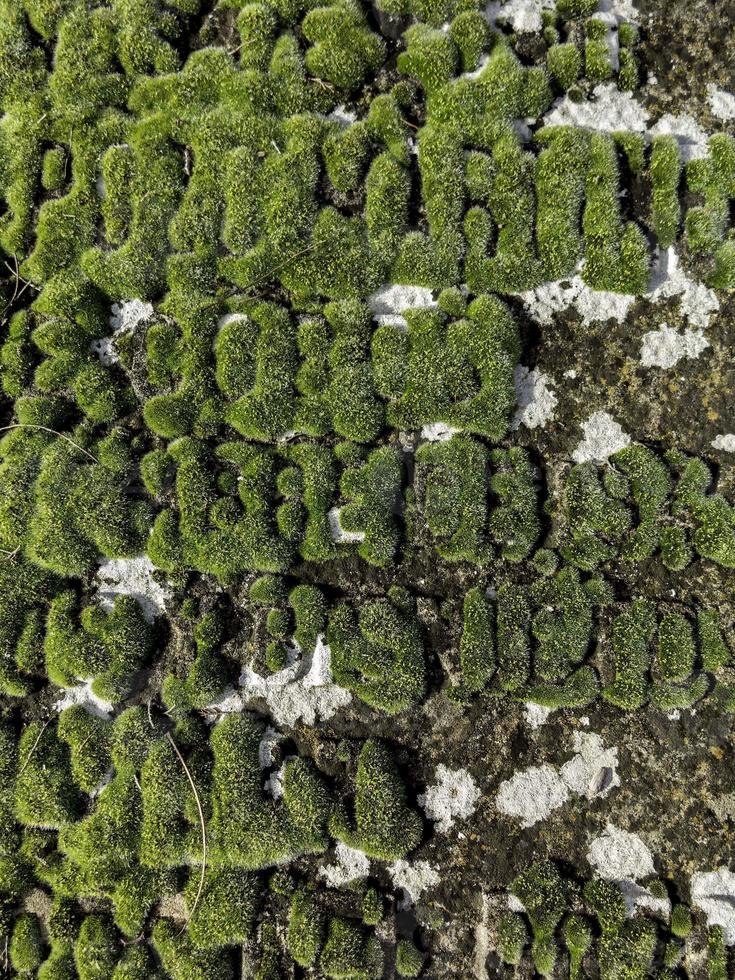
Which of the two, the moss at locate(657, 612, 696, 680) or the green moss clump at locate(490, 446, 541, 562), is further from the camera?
the green moss clump at locate(490, 446, 541, 562)

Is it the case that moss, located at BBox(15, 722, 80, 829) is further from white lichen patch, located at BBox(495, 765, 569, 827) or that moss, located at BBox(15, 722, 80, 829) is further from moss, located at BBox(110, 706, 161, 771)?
white lichen patch, located at BBox(495, 765, 569, 827)

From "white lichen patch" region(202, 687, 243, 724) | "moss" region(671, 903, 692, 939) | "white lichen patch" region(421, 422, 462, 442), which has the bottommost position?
"moss" region(671, 903, 692, 939)

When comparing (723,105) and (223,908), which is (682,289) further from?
(223,908)

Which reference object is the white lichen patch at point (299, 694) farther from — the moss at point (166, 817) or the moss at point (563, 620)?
the moss at point (563, 620)

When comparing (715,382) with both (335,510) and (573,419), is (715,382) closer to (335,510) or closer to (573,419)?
(573,419)

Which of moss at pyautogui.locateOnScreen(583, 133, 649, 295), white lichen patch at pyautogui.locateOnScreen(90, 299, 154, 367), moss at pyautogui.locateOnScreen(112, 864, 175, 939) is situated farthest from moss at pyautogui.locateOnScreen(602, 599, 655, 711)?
white lichen patch at pyautogui.locateOnScreen(90, 299, 154, 367)

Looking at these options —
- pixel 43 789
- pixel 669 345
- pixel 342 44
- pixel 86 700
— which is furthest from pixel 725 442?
pixel 43 789

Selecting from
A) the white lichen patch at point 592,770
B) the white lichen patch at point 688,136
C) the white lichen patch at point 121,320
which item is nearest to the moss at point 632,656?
the white lichen patch at point 592,770
